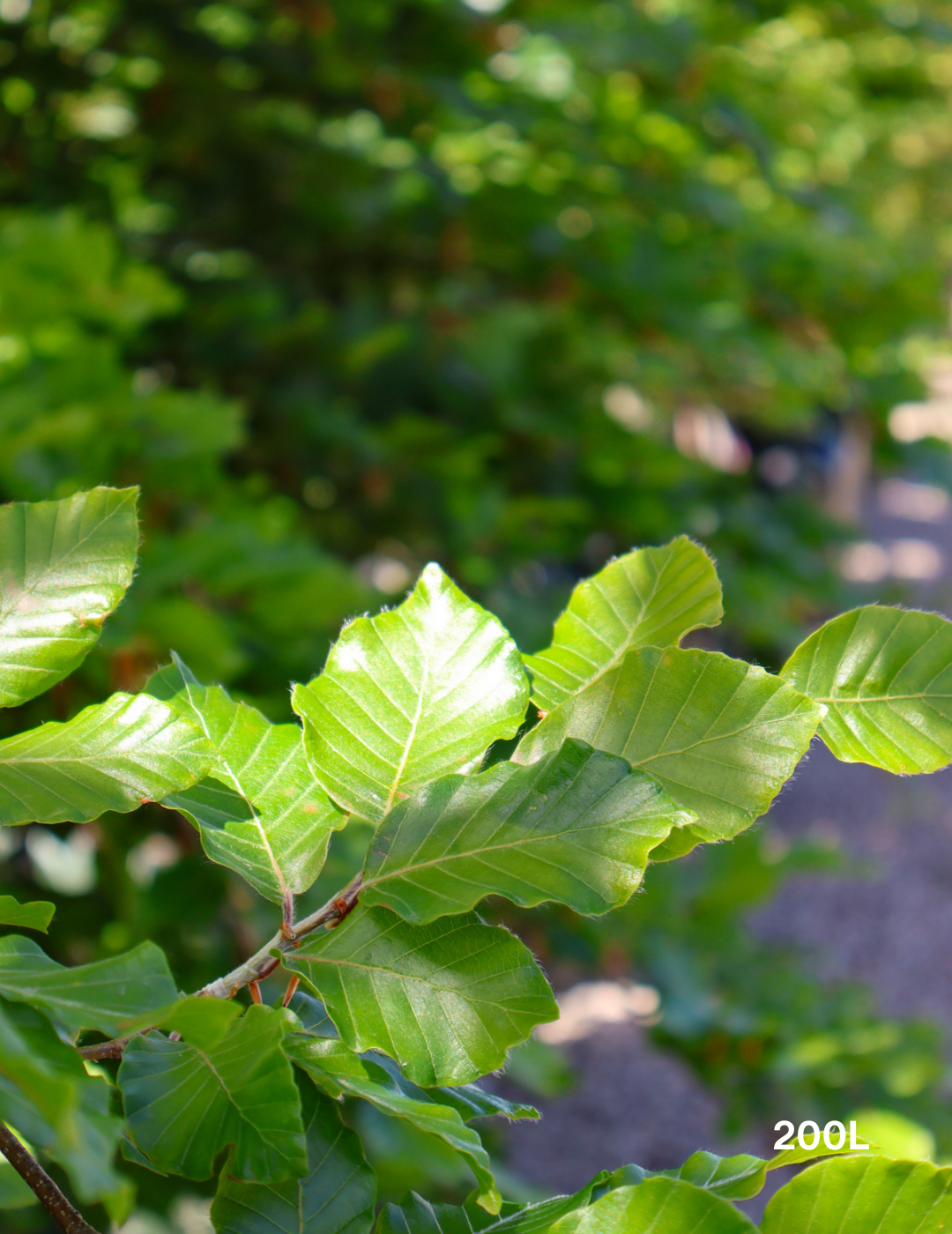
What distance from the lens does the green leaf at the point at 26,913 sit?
0.17 meters

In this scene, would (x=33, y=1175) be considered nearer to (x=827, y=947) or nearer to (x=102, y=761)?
(x=102, y=761)

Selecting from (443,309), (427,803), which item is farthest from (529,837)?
(443,309)

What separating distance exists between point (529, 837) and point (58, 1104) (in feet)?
0.25

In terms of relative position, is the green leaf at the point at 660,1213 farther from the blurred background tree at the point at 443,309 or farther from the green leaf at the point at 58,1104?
the blurred background tree at the point at 443,309

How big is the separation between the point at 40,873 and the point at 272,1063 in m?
0.72

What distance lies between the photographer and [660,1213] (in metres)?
0.16

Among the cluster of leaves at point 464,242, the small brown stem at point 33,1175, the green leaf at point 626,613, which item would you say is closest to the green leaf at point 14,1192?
the small brown stem at point 33,1175

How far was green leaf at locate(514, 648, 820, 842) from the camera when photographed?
0.17m

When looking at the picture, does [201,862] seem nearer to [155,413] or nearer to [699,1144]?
[155,413]

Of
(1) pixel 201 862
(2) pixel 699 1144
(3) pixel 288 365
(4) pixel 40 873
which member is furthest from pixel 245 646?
(2) pixel 699 1144

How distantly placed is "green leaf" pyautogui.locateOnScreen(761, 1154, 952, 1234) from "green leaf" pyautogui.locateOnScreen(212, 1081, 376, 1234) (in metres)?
0.07

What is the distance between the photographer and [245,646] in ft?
2.25

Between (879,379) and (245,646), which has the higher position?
(245,646)

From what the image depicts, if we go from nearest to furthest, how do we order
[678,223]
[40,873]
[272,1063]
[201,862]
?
1. [272,1063]
2. [201,862]
3. [40,873]
4. [678,223]
